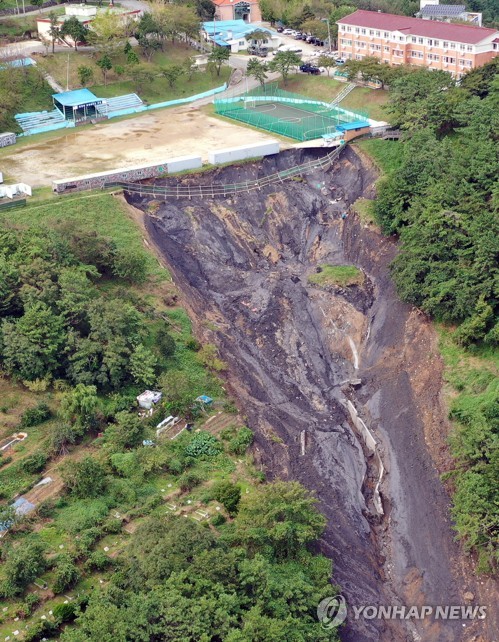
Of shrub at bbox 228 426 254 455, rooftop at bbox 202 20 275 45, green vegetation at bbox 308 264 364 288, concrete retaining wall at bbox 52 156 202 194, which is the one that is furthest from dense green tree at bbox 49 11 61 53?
shrub at bbox 228 426 254 455

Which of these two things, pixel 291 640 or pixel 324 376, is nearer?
pixel 291 640

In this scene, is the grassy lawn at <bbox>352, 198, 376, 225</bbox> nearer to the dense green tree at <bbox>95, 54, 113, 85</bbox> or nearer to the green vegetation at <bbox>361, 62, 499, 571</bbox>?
the green vegetation at <bbox>361, 62, 499, 571</bbox>

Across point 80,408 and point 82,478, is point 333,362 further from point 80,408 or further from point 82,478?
point 82,478

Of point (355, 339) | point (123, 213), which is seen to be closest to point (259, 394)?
point (355, 339)

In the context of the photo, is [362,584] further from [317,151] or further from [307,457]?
[317,151]

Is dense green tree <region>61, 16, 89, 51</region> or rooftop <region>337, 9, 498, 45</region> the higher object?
dense green tree <region>61, 16, 89, 51</region>
